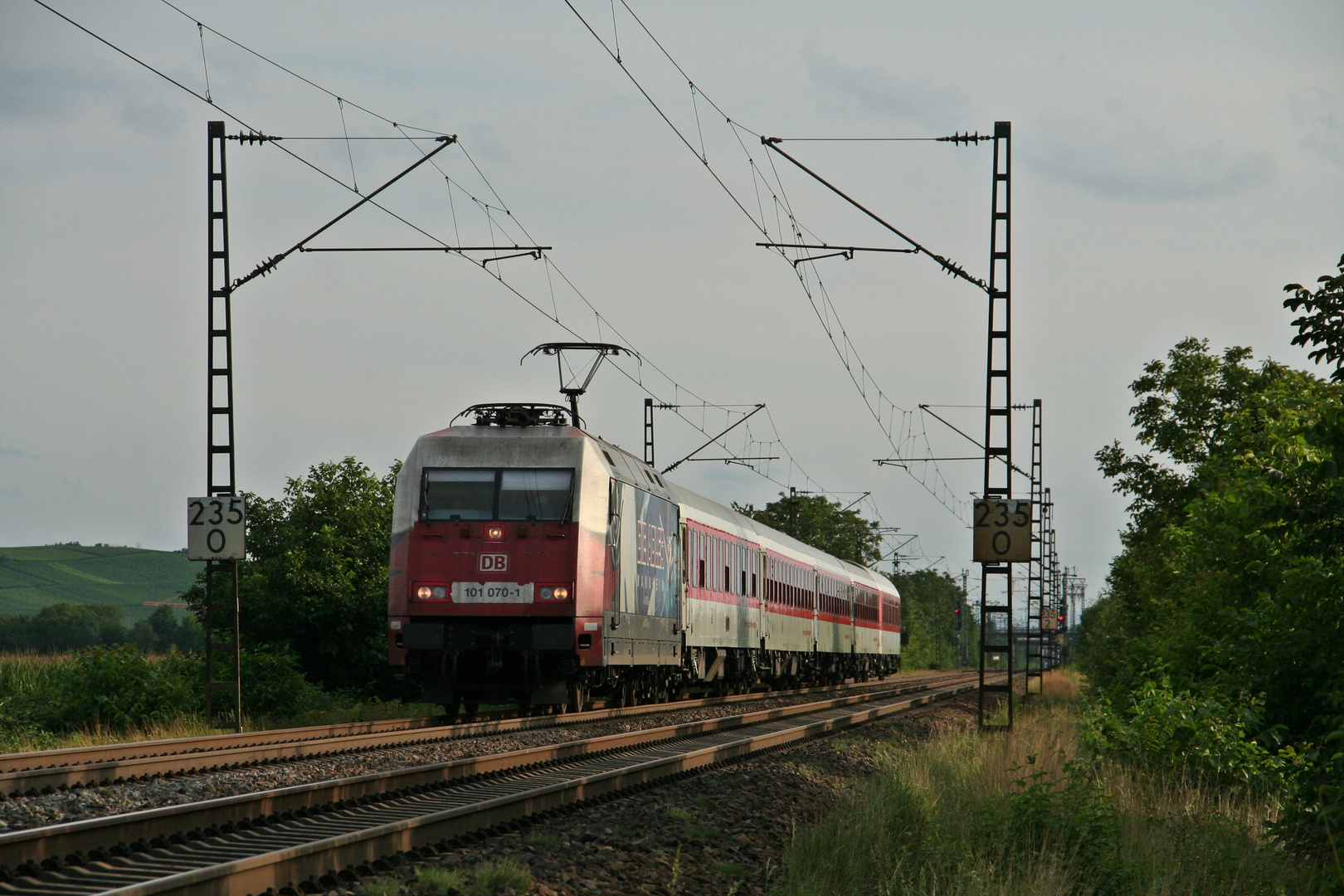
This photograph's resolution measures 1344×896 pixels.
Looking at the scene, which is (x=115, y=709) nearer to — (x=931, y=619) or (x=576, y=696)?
(x=576, y=696)

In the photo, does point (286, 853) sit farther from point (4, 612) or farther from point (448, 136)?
point (4, 612)

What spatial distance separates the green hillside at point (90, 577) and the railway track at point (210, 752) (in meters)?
93.2

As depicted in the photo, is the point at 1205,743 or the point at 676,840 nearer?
the point at 676,840

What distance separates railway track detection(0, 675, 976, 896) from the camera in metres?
6.93

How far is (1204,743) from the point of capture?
12.6 meters

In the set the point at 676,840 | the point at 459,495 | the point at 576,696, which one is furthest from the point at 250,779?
the point at 576,696

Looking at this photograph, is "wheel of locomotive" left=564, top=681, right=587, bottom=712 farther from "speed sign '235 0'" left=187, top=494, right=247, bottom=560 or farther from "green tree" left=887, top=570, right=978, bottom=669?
"green tree" left=887, top=570, right=978, bottom=669

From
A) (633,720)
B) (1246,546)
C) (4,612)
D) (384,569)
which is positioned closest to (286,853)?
(1246,546)

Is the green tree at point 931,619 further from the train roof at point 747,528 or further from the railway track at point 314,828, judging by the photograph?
the railway track at point 314,828

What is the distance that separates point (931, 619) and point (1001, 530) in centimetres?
10135

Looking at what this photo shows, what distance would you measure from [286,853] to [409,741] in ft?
27.1

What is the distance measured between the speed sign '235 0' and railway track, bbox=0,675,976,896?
20.1 feet

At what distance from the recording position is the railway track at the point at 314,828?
6926 millimetres

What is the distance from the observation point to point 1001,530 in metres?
17.0
